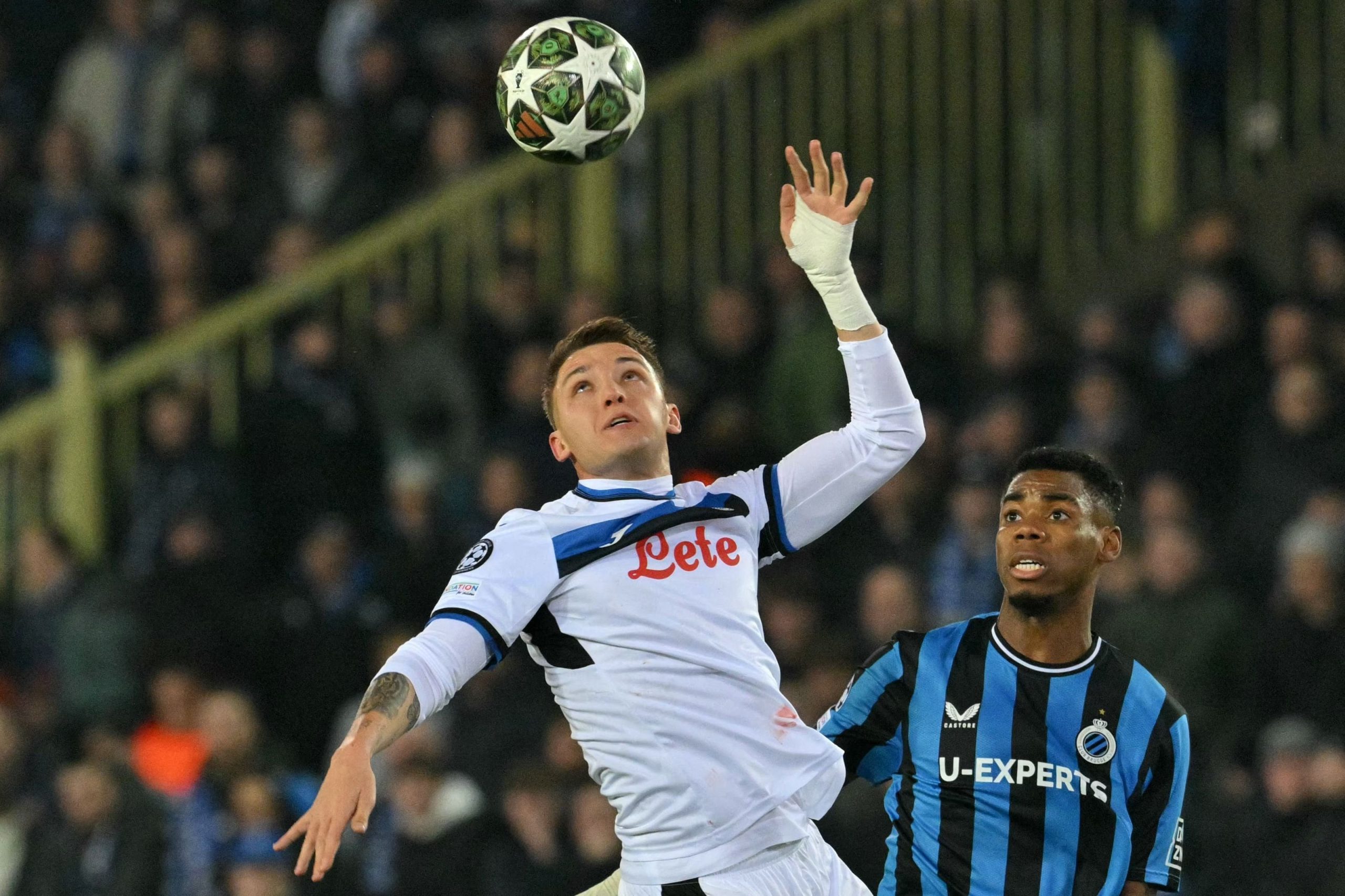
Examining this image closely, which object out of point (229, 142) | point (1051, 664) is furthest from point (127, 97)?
point (1051, 664)

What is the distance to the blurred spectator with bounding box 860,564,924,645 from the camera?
831 centimetres

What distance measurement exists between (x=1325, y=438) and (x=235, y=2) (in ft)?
22.9

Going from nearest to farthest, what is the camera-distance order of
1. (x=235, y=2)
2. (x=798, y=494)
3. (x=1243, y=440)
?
(x=798, y=494) → (x=1243, y=440) → (x=235, y=2)

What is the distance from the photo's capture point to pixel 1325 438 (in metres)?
8.15

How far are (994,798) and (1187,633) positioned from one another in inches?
130

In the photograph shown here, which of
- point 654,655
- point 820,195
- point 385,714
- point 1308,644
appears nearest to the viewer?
point 385,714

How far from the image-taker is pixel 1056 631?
484 centimetres

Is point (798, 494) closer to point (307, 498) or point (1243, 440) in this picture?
point (1243, 440)

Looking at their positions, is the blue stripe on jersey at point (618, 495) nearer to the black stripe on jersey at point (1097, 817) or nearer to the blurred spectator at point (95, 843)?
the black stripe on jersey at point (1097, 817)

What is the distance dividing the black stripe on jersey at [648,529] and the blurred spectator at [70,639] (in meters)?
5.64

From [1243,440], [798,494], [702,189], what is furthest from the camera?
[702,189]

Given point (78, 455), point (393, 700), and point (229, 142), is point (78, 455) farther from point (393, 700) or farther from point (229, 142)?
point (393, 700)

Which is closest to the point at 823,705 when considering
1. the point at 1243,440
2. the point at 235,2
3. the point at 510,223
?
the point at 1243,440

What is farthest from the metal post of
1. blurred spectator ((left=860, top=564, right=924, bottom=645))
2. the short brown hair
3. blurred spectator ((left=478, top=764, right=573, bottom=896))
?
the short brown hair
